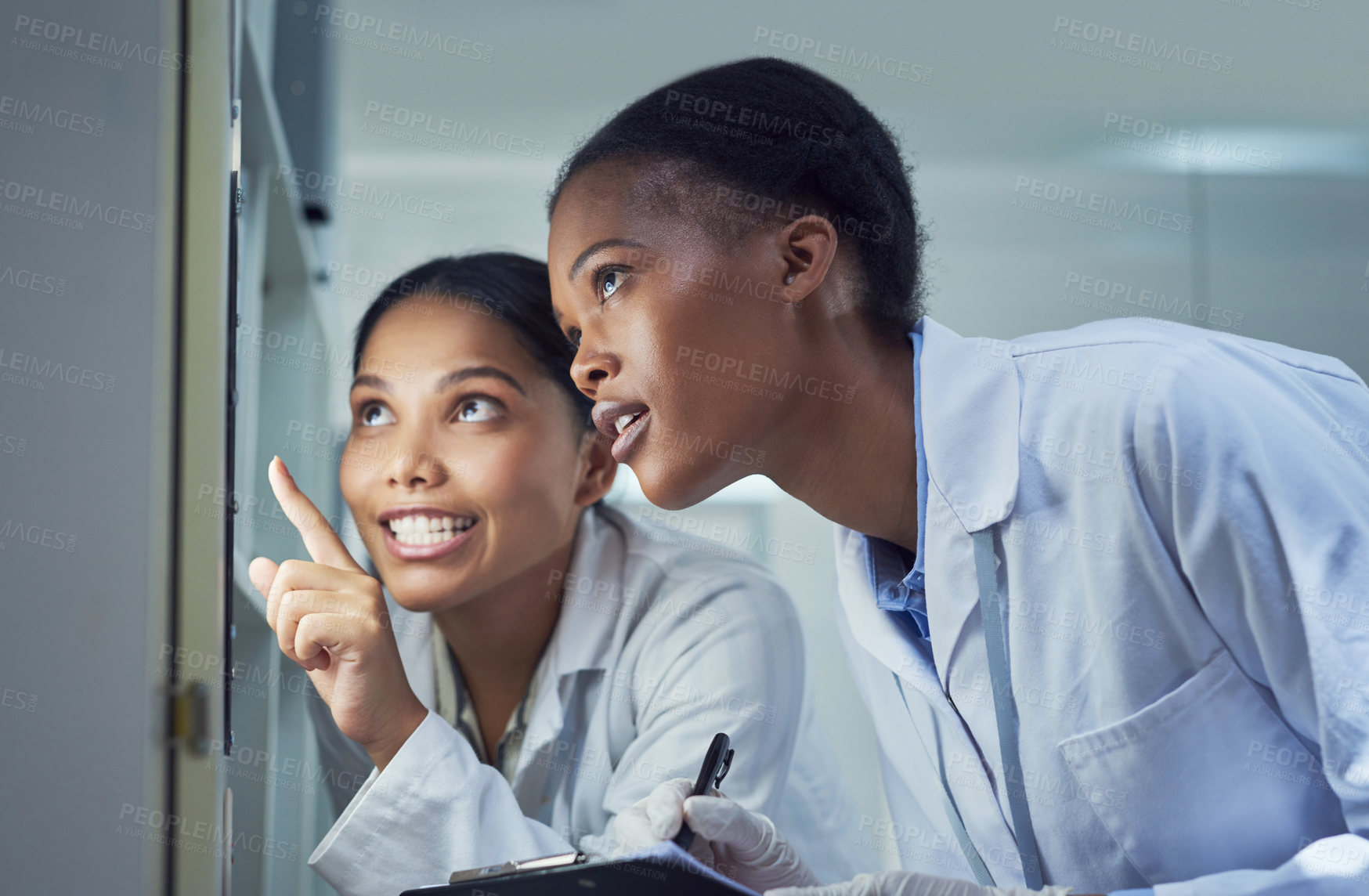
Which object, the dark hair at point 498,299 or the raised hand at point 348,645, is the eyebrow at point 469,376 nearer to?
the dark hair at point 498,299

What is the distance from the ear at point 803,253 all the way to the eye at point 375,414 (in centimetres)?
41

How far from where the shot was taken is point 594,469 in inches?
41.7

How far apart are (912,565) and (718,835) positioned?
343 mm

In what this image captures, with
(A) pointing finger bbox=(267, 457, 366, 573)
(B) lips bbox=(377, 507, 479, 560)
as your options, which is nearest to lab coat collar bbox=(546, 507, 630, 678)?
(B) lips bbox=(377, 507, 479, 560)

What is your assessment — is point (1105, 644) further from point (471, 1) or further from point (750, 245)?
point (471, 1)

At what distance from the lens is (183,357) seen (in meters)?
0.77

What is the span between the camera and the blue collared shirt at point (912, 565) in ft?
2.71

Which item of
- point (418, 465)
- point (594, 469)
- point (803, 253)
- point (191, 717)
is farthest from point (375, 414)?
point (803, 253)

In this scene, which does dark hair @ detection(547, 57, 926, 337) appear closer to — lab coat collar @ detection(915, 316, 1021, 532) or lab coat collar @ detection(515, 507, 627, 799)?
lab coat collar @ detection(915, 316, 1021, 532)

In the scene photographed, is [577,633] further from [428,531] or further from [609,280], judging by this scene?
[609,280]

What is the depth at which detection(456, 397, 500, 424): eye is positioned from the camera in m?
0.97

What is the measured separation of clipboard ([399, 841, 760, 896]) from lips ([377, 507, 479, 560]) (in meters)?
0.41

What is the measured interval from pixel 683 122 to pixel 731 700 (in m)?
0.54

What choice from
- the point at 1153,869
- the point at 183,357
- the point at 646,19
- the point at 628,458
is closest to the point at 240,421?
the point at 183,357
